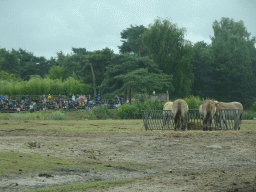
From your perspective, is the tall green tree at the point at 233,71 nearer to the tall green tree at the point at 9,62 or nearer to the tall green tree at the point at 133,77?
the tall green tree at the point at 133,77

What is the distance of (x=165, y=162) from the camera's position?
9898 millimetres

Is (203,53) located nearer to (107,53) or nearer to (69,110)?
(107,53)

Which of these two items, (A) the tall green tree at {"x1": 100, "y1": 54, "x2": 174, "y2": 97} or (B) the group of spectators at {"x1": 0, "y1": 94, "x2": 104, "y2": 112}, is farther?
(A) the tall green tree at {"x1": 100, "y1": 54, "x2": 174, "y2": 97}

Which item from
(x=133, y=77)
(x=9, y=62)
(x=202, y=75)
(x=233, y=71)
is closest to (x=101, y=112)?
(x=133, y=77)

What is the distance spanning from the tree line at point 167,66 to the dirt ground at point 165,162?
33210 mm

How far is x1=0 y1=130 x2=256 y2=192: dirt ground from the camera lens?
6.98 meters

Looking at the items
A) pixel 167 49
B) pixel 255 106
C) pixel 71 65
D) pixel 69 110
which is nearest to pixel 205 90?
pixel 167 49

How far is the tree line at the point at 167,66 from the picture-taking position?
5191 centimetres

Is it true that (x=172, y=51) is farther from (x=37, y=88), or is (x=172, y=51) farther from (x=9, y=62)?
(x=9, y=62)

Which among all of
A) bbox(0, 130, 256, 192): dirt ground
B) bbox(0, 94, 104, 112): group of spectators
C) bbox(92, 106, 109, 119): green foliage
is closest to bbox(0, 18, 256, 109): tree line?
bbox(0, 94, 104, 112): group of spectators

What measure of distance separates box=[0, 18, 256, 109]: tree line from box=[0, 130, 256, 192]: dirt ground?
33210 mm

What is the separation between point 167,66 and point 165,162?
51.8 m

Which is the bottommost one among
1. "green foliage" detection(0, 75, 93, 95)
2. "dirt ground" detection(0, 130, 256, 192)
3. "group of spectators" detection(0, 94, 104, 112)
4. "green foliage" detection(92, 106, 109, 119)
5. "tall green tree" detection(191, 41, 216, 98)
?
"dirt ground" detection(0, 130, 256, 192)

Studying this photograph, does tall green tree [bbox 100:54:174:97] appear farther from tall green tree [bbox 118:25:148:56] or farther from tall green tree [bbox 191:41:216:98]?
tall green tree [bbox 118:25:148:56]
